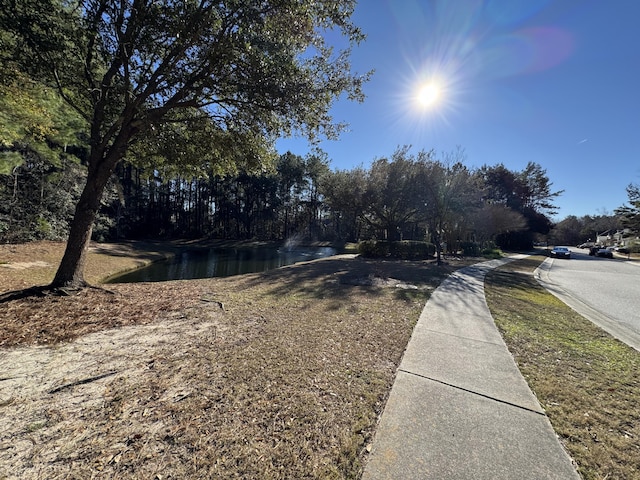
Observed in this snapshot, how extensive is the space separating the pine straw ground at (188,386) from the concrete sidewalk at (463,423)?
22 centimetres

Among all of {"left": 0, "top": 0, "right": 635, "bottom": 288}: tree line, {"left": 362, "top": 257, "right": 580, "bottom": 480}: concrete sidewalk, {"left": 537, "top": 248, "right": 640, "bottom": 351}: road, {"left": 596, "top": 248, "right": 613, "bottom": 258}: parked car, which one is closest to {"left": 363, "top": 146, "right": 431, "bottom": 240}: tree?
{"left": 537, "top": 248, "right": 640, "bottom": 351}: road

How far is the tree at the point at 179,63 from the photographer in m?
4.73

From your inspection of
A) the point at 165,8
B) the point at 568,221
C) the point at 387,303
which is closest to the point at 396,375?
the point at 387,303

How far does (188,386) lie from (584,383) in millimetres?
4366

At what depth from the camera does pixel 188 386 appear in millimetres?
2744

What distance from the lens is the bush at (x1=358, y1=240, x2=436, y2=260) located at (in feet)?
60.0

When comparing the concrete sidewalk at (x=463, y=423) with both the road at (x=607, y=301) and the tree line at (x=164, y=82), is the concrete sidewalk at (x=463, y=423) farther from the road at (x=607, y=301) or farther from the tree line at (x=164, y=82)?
the tree line at (x=164, y=82)

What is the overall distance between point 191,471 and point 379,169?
18.7 m

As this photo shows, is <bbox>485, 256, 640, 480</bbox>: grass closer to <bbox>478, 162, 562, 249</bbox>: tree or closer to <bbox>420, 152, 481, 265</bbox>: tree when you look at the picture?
<bbox>420, 152, 481, 265</bbox>: tree

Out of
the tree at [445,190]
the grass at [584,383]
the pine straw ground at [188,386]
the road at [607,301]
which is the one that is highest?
the tree at [445,190]

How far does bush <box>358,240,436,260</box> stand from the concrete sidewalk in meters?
14.5

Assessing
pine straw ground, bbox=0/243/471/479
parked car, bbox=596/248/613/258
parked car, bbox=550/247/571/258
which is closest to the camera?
pine straw ground, bbox=0/243/471/479

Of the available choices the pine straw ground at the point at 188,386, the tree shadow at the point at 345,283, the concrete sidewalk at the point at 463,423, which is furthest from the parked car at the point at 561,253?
the concrete sidewalk at the point at 463,423

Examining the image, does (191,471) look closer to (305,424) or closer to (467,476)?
(305,424)
